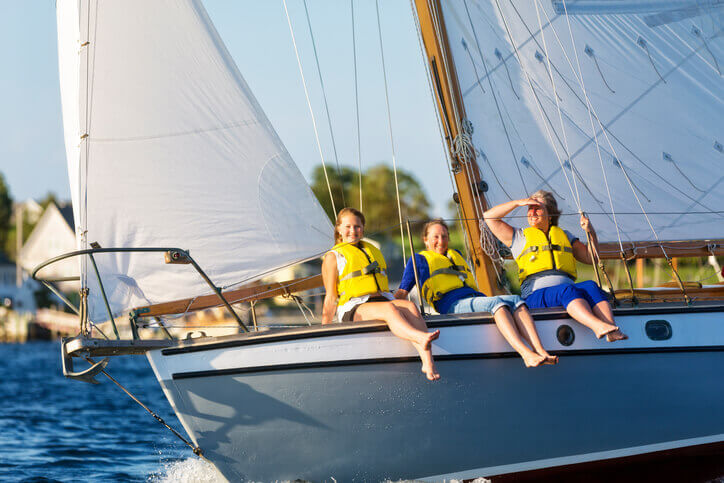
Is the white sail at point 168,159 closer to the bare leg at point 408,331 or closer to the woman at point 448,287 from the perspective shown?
the woman at point 448,287

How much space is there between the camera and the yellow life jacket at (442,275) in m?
5.75

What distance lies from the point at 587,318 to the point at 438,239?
110 cm

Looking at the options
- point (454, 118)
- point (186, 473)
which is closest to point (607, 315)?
point (454, 118)

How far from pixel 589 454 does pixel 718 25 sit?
14.0ft

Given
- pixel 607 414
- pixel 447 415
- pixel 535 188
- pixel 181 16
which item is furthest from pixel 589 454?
pixel 181 16

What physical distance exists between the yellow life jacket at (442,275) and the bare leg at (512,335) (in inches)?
23.8

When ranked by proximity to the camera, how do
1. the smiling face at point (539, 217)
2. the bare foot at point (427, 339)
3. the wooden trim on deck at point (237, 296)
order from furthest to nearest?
the smiling face at point (539, 217), the wooden trim on deck at point (237, 296), the bare foot at point (427, 339)

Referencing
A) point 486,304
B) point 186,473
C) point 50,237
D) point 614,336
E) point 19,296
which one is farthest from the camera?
point 50,237

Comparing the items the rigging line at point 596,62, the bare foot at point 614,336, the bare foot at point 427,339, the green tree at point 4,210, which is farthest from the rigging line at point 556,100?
the green tree at point 4,210

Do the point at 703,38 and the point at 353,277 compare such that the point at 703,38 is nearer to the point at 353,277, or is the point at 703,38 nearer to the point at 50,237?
the point at 353,277

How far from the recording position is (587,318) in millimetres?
5320

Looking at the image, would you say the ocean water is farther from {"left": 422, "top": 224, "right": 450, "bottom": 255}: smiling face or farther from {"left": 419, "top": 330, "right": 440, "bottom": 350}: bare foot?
{"left": 422, "top": 224, "right": 450, "bottom": 255}: smiling face

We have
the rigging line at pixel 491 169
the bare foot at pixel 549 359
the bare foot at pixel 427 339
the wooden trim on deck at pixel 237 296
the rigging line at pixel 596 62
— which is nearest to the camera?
the bare foot at pixel 427 339

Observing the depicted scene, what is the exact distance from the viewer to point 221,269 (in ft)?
18.8
